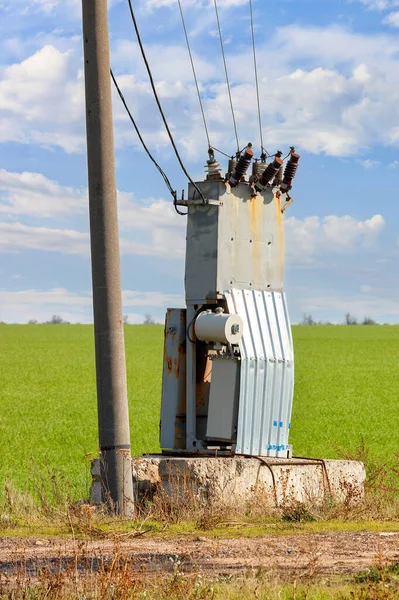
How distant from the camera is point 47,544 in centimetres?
890

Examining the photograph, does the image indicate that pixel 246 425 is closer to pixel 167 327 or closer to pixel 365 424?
pixel 167 327

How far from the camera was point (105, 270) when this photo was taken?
33.6 feet

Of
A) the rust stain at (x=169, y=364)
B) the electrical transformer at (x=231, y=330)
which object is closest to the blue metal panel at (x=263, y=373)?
the electrical transformer at (x=231, y=330)

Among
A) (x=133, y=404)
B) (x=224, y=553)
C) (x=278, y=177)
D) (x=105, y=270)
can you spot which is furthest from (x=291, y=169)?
(x=133, y=404)

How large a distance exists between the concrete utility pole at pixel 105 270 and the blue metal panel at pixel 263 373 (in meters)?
2.00

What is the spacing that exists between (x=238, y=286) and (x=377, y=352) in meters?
48.4

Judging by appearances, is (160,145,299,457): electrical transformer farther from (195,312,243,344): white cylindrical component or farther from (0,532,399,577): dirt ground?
(0,532,399,577): dirt ground

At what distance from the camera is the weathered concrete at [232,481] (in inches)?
432

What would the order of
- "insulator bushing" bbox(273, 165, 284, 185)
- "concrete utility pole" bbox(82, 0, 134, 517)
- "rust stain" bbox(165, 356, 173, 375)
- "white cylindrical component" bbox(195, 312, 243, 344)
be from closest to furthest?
1. "concrete utility pole" bbox(82, 0, 134, 517)
2. "white cylindrical component" bbox(195, 312, 243, 344)
3. "rust stain" bbox(165, 356, 173, 375)
4. "insulator bushing" bbox(273, 165, 284, 185)

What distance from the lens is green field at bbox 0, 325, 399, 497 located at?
21.5 m

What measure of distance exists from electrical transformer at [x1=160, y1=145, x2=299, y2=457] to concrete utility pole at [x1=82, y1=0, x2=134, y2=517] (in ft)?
5.83

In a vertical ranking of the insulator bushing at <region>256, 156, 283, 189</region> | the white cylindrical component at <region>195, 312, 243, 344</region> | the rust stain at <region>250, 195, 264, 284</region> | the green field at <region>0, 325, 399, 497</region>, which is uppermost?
the insulator bushing at <region>256, 156, 283, 189</region>

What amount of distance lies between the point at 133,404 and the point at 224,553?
77.9 ft

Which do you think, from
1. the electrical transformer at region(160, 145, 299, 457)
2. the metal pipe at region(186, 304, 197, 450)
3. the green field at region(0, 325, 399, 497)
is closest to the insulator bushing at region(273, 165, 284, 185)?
the electrical transformer at region(160, 145, 299, 457)
